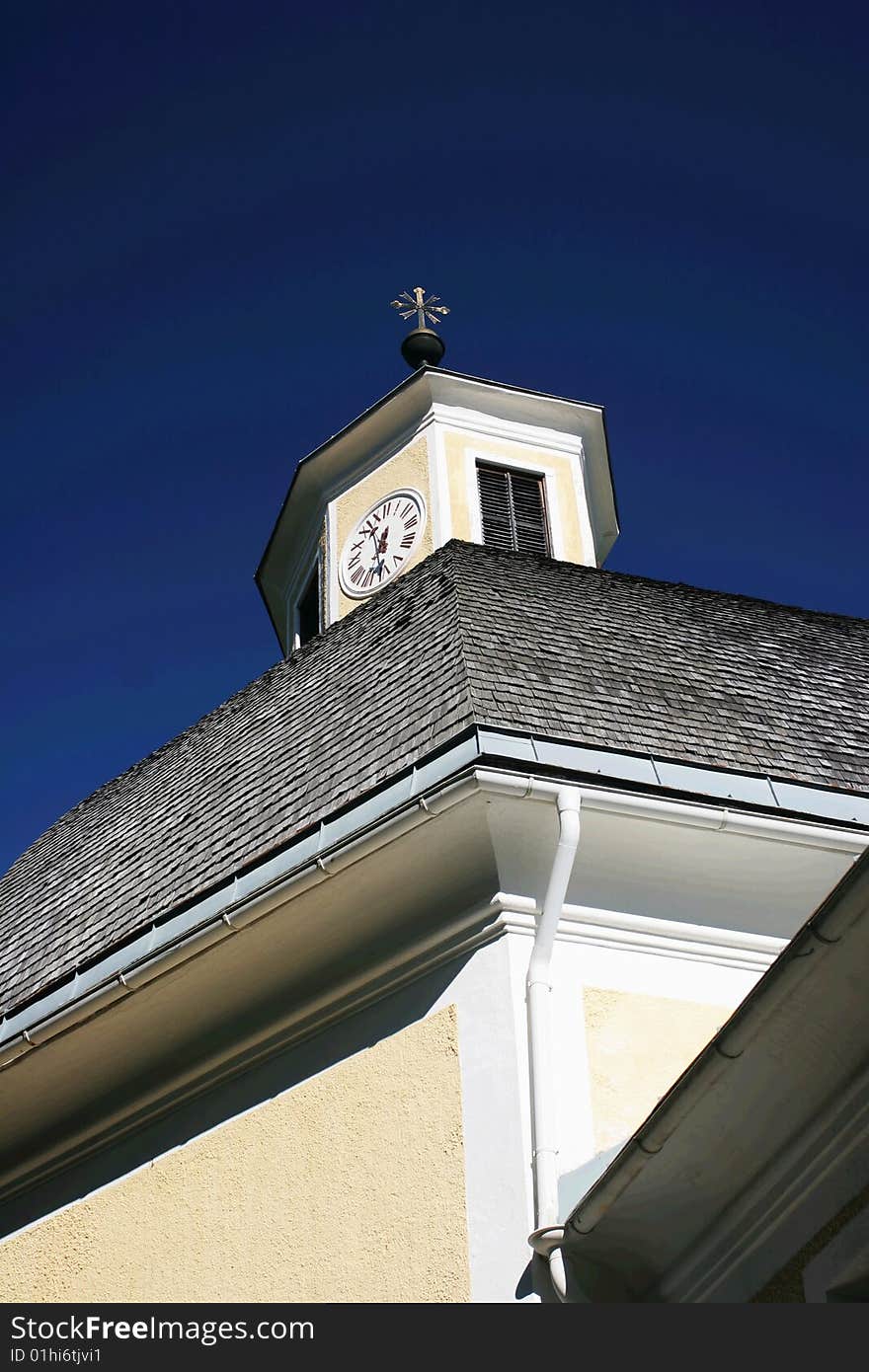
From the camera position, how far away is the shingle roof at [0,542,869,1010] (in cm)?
584

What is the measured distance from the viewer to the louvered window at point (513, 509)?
10.5 m

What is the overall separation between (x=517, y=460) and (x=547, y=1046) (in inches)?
270

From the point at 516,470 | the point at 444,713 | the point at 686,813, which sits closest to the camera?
the point at 686,813

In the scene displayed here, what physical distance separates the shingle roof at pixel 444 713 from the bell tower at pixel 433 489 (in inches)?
76.4

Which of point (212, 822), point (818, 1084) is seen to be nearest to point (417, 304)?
point (212, 822)

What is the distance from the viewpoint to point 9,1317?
5.05 metres

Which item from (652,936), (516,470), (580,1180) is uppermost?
(516,470)

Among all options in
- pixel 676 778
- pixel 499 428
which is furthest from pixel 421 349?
pixel 676 778

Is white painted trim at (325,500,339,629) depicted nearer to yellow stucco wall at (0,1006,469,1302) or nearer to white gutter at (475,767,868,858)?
yellow stucco wall at (0,1006,469,1302)

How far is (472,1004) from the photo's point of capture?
5168 millimetres

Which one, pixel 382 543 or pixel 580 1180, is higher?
pixel 382 543

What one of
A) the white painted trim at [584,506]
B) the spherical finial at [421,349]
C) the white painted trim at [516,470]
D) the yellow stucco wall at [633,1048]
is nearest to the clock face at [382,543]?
the white painted trim at [516,470]

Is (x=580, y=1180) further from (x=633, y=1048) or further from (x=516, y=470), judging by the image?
(x=516, y=470)

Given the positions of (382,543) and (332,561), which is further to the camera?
(332,561)
